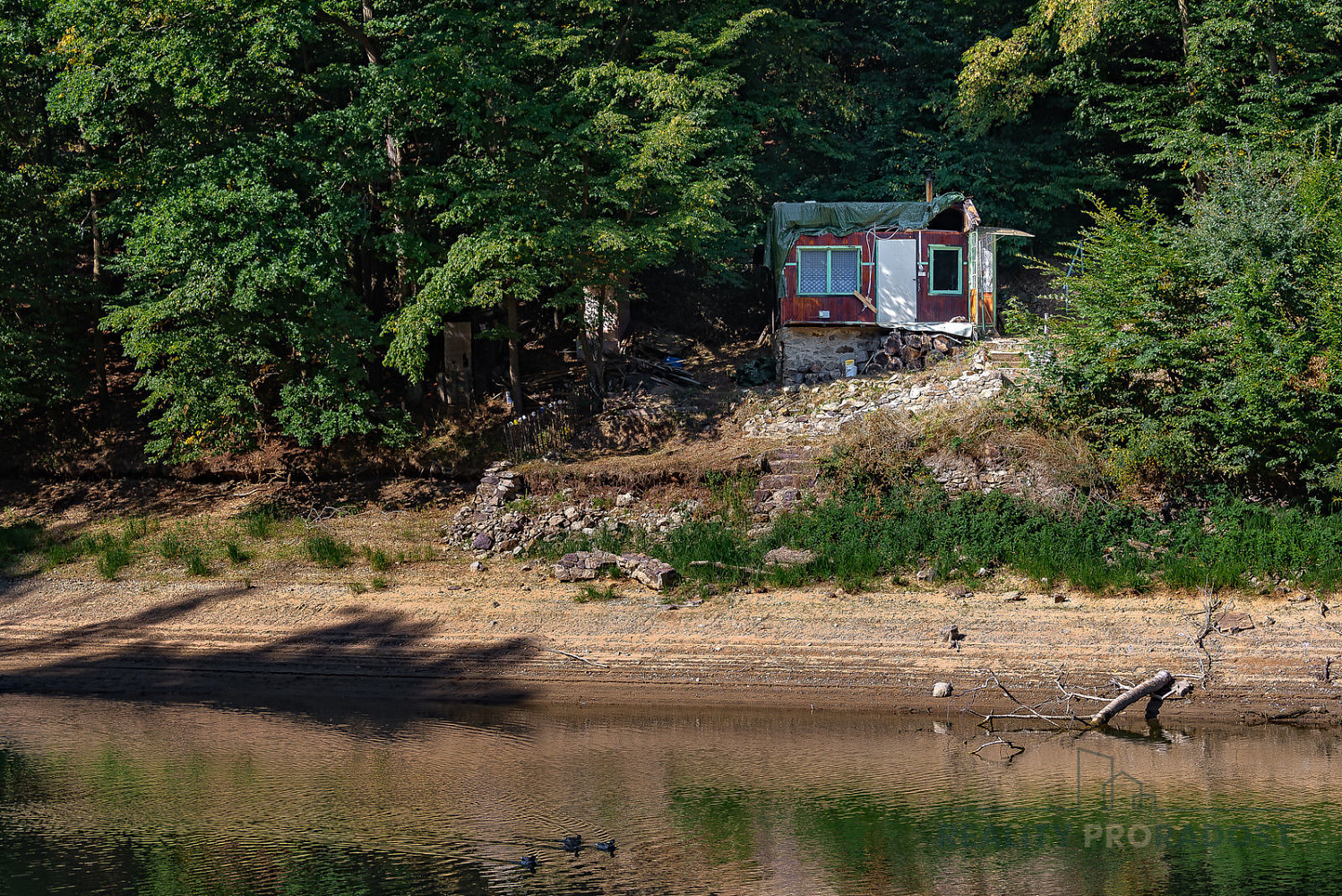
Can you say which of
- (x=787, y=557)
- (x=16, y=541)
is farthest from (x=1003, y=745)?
(x=16, y=541)

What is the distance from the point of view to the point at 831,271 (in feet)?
91.7

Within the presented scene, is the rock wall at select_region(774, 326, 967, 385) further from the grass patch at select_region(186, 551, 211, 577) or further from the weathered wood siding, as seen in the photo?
the grass patch at select_region(186, 551, 211, 577)

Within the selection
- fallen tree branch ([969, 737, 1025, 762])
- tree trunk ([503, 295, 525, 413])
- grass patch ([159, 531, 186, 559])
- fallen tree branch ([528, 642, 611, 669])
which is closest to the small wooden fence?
tree trunk ([503, 295, 525, 413])

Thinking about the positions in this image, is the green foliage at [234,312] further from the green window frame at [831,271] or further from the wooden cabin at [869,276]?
the green window frame at [831,271]

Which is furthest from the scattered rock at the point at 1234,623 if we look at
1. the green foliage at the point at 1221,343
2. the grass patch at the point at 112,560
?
the grass patch at the point at 112,560

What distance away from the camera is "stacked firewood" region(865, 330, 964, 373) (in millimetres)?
26812

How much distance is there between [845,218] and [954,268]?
123 inches

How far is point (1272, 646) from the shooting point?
52.2 ft

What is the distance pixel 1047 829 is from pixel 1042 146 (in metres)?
24.0

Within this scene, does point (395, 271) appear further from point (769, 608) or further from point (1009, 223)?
point (1009, 223)

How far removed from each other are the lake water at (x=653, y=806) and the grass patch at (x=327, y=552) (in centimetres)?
528

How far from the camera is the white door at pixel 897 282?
27797 mm

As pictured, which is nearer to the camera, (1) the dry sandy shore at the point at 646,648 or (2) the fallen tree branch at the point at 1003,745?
(2) the fallen tree branch at the point at 1003,745

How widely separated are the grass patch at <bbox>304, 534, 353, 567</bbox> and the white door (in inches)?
573
